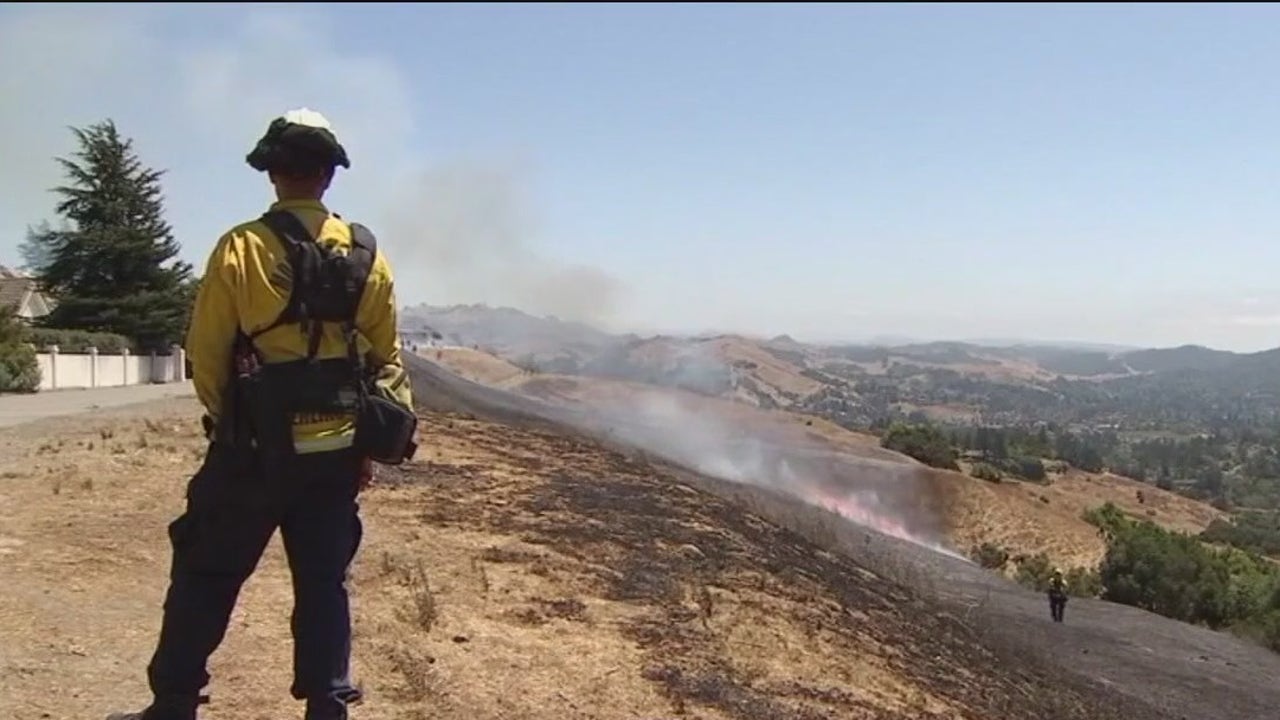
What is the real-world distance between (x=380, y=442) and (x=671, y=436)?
109 feet

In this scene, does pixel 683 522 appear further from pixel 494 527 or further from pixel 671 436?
pixel 671 436

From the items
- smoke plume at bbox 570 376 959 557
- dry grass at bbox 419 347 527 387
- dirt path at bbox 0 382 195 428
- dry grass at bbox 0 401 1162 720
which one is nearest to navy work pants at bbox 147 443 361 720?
dry grass at bbox 0 401 1162 720

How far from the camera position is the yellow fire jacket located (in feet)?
9.52

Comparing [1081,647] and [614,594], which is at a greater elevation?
[614,594]

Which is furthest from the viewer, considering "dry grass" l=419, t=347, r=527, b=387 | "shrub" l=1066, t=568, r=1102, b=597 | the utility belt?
"dry grass" l=419, t=347, r=527, b=387

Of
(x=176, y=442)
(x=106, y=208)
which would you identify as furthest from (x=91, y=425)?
(x=106, y=208)

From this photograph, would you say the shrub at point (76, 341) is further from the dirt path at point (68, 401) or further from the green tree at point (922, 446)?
the green tree at point (922, 446)

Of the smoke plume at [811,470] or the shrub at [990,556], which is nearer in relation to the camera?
the shrub at [990,556]

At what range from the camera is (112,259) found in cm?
3325

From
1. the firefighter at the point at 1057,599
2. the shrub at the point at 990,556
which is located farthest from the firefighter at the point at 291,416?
the shrub at the point at 990,556

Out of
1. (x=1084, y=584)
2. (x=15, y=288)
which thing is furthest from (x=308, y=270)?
(x=15, y=288)

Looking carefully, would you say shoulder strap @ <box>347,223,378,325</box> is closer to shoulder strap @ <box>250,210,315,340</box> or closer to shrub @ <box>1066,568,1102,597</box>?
shoulder strap @ <box>250,210,315,340</box>

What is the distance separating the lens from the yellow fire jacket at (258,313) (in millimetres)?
2902

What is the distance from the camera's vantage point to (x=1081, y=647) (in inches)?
563
